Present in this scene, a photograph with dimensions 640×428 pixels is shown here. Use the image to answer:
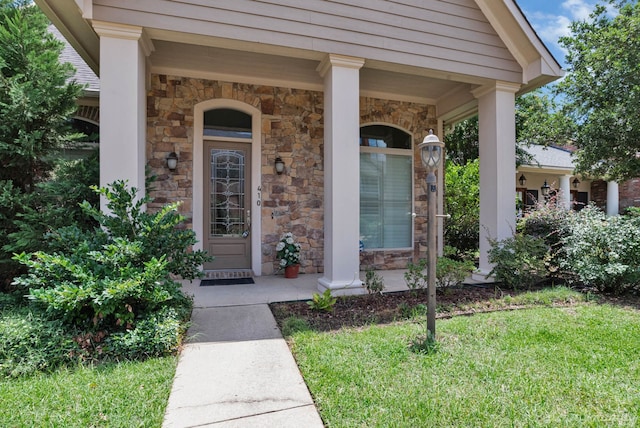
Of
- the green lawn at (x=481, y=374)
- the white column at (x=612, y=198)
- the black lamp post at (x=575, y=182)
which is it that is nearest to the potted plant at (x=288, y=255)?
the green lawn at (x=481, y=374)

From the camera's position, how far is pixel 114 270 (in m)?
2.78

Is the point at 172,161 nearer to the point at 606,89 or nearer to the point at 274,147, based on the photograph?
the point at 274,147

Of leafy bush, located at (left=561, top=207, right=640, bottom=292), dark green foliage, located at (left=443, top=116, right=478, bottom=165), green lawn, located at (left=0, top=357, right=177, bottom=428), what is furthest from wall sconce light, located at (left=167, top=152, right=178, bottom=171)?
dark green foliage, located at (left=443, top=116, right=478, bottom=165)

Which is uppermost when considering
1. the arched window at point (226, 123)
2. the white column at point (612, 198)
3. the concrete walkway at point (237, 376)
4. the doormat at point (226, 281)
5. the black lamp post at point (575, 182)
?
the arched window at point (226, 123)

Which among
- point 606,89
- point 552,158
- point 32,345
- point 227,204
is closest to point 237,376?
point 32,345

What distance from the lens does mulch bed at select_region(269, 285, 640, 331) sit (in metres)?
3.42

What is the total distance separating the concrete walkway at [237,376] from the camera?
188 cm

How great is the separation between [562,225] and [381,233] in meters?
2.85

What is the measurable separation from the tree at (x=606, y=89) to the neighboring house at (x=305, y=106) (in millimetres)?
2424

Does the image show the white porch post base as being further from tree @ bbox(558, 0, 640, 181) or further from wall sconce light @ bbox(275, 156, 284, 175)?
tree @ bbox(558, 0, 640, 181)

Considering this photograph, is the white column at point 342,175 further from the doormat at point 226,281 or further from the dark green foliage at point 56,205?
the dark green foliage at point 56,205

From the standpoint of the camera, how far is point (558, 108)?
7938 mm

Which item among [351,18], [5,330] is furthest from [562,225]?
[5,330]

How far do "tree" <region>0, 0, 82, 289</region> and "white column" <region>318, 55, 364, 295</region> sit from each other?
3.11m
